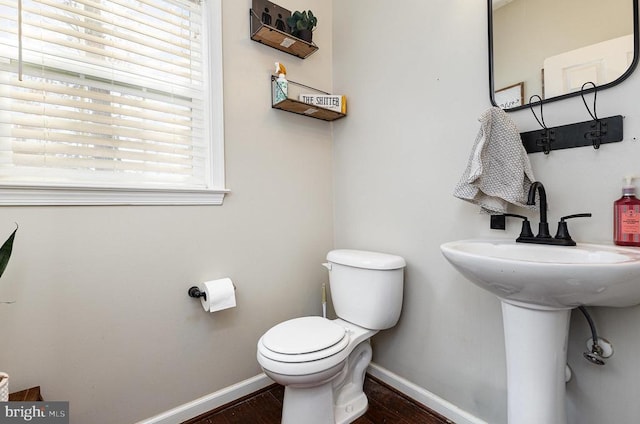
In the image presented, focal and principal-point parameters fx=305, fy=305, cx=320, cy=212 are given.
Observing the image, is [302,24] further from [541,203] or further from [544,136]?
[541,203]

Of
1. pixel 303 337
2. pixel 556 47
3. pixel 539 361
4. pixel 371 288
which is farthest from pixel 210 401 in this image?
pixel 556 47

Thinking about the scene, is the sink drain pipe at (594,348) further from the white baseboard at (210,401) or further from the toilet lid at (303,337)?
the white baseboard at (210,401)

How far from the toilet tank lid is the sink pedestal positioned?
0.53m

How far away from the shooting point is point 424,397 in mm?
1515

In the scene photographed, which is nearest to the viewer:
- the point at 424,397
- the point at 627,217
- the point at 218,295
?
the point at 627,217

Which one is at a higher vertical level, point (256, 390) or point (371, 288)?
point (371, 288)

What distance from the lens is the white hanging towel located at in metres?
1.08

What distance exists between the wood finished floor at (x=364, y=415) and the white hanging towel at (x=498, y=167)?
3.41 feet

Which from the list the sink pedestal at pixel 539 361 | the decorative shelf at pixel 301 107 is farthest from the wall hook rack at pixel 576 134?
→ the decorative shelf at pixel 301 107

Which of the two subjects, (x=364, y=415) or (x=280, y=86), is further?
(x=280, y=86)

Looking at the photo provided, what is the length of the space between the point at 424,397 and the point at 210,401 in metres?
1.05

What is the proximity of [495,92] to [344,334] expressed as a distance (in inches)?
46.2

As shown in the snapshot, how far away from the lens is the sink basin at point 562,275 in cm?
71

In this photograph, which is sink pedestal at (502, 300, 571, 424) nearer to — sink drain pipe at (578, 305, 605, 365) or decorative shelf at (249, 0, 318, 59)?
sink drain pipe at (578, 305, 605, 365)
